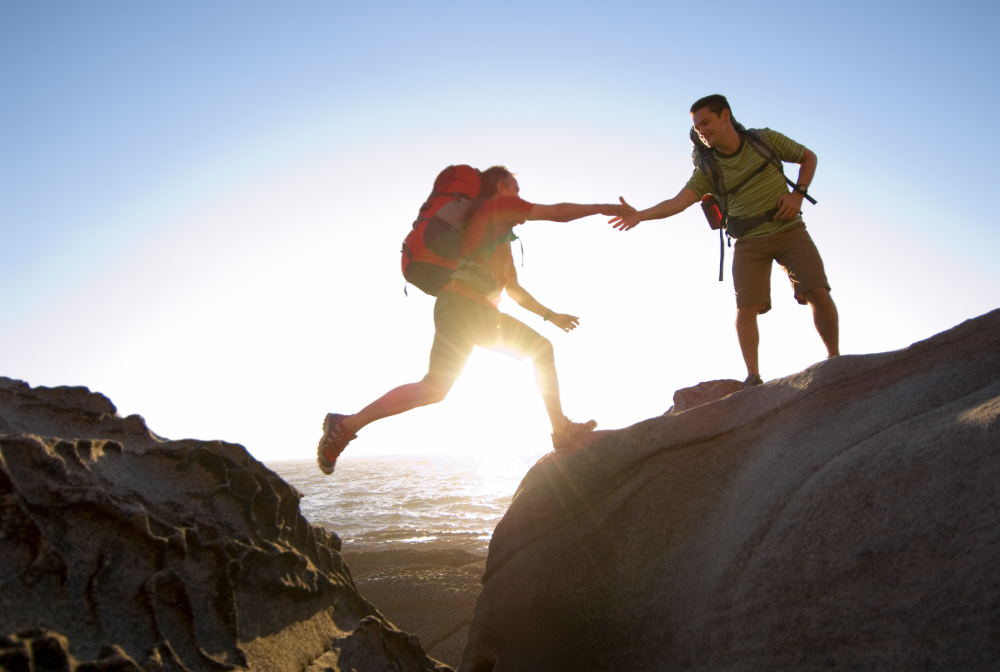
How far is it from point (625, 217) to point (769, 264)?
1242mm

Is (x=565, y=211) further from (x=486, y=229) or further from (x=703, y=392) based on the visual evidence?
(x=703, y=392)

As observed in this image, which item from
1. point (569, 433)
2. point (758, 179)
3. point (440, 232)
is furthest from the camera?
point (758, 179)

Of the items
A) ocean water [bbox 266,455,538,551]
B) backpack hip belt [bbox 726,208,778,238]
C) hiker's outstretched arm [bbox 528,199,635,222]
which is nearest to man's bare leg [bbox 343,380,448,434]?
hiker's outstretched arm [bbox 528,199,635,222]

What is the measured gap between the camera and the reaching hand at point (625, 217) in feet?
11.9

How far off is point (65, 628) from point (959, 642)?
227 centimetres

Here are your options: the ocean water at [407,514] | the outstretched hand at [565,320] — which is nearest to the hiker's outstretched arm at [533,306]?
the outstretched hand at [565,320]

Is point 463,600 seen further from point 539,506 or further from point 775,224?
point 775,224

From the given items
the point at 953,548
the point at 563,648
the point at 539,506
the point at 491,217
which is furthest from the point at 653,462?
the point at 491,217

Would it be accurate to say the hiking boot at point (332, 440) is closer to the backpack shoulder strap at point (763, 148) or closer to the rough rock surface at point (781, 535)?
the rough rock surface at point (781, 535)

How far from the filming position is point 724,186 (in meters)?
4.21

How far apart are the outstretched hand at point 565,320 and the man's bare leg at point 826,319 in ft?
5.10

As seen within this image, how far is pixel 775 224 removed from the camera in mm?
4133

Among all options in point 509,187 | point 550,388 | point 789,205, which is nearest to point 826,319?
point 789,205

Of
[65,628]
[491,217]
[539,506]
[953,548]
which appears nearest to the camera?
[65,628]
